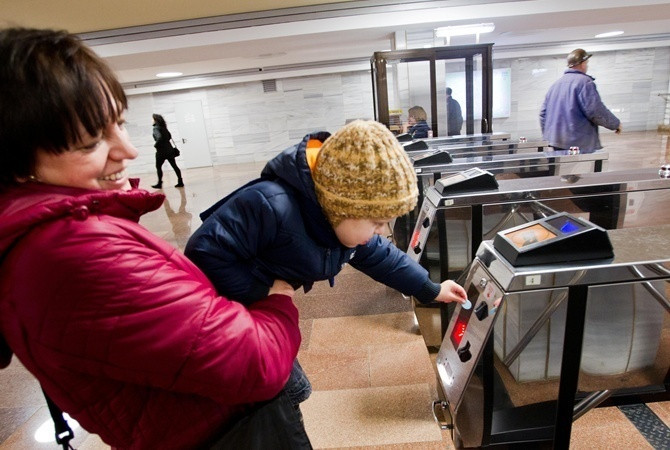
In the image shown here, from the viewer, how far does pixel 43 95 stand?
0.51 m

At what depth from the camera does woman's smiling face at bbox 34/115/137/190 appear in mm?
559

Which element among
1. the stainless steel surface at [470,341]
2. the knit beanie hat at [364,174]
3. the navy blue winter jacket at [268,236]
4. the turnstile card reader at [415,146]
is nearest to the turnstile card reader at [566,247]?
the stainless steel surface at [470,341]

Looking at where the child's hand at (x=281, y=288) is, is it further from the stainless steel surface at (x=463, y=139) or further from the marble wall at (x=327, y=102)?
the marble wall at (x=327, y=102)

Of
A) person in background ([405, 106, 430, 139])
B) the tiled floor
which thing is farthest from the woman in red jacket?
person in background ([405, 106, 430, 139])

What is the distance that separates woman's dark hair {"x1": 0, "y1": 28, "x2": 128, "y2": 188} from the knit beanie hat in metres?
0.43

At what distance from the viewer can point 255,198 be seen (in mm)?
881

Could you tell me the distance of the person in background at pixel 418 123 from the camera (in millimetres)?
5602

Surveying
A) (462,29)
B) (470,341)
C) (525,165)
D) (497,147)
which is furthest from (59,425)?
(462,29)

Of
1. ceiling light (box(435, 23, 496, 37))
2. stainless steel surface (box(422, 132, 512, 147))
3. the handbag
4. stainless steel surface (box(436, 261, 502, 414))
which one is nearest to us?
the handbag

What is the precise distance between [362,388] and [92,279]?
1611 mm

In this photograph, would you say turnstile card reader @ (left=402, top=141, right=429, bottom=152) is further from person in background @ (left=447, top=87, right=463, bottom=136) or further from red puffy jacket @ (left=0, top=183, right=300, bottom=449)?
red puffy jacket @ (left=0, top=183, right=300, bottom=449)

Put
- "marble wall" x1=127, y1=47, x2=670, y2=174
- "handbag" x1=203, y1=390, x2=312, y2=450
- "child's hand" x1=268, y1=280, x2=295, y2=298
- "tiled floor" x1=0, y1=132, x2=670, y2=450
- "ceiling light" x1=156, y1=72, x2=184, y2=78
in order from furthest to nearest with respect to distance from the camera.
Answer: "marble wall" x1=127, y1=47, x2=670, y2=174
"ceiling light" x1=156, y1=72, x2=184, y2=78
"tiled floor" x1=0, y1=132, x2=670, y2=450
"child's hand" x1=268, y1=280, x2=295, y2=298
"handbag" x1=203, y1=390, x2=312, y2=450

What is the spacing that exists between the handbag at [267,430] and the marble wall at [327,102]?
10533mm

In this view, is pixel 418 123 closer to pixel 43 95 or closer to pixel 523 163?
pixel 523 163
